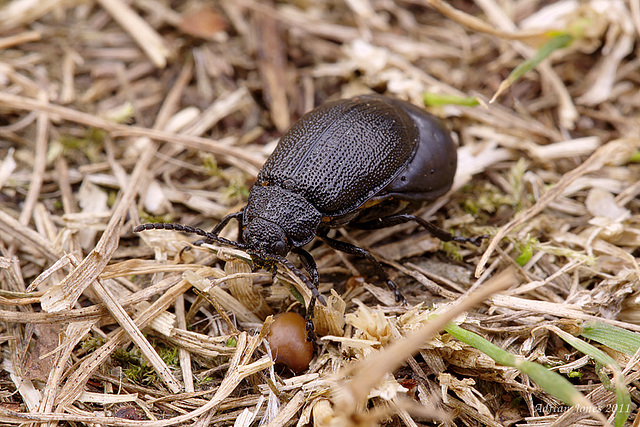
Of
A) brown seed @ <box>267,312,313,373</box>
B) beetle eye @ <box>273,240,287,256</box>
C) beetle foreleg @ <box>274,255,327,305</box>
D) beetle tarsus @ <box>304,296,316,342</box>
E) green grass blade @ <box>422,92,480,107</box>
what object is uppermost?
green grass blade @ <box>422,92,480,107</box>

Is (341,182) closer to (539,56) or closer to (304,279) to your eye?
(304,279)

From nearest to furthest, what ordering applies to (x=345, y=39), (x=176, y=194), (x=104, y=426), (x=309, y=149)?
(x=104, y=426) < (x=309, y=149) < (x=176, y=194) < (x=345, y=39)

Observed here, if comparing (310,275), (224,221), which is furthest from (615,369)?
(224,221)

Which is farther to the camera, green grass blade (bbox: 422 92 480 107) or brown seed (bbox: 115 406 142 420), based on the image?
green grass blade (bbox: 422 92 480 107)

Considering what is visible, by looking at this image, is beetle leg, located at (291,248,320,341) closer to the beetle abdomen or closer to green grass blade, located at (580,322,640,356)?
the beetle abdomen

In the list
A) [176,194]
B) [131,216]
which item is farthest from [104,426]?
[176,194]

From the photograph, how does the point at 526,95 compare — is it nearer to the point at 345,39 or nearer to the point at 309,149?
the point at 345,39

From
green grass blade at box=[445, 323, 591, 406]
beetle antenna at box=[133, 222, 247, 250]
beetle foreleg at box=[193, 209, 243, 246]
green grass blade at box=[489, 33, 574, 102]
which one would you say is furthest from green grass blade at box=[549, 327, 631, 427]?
beetle foreleg at box=[193, 209, 243, 246]

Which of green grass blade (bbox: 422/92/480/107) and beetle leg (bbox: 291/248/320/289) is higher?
green grass blade (bbox: 422/92/480/107)
